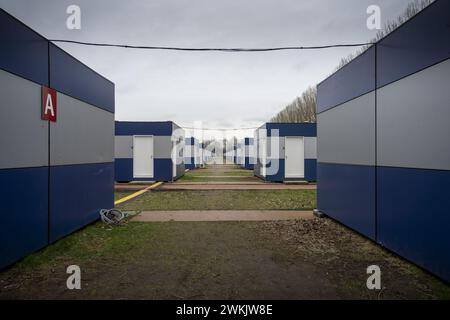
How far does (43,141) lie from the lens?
5.11 meters

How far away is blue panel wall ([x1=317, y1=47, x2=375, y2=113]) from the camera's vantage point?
5664 mm

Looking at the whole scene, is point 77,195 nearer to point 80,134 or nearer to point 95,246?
point 80,134

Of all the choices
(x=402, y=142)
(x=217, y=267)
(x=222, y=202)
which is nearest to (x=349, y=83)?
(x=402, y=142)

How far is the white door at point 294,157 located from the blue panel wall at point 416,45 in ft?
40.2

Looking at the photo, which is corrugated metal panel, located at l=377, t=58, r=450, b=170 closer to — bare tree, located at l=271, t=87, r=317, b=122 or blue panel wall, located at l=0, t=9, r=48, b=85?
blue panel wall, located at l=0, t=9, r=48, b=85

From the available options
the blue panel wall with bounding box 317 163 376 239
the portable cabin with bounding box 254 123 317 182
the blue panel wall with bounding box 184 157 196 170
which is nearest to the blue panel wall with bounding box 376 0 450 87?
the blue panel wall with bounding box 317 163 376 239

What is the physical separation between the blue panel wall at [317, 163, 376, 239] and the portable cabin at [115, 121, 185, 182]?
36.4ft

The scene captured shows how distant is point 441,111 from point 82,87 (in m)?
6.78

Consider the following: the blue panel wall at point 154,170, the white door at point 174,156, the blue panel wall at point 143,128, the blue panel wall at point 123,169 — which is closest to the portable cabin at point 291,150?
the white door at point 174,156

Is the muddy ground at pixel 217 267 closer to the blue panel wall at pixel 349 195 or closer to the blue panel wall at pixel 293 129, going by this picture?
the blue panel wall at pixel 349 195

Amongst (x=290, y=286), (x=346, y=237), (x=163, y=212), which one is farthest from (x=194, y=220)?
(x=290, y=286)

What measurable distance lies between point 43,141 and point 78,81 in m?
1.89
